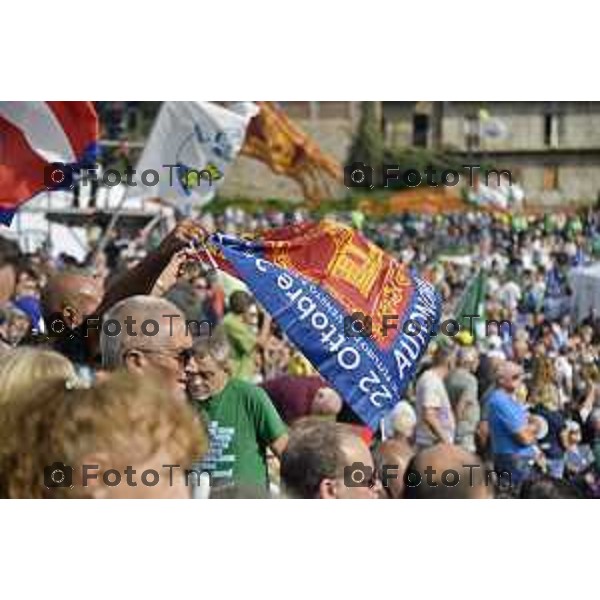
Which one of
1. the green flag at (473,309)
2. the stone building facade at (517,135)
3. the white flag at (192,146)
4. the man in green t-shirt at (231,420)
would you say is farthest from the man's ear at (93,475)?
the green flag at (473,309)

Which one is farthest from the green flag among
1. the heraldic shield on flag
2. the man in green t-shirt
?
the man in green t-shirt

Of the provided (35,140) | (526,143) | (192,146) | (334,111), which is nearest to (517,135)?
(526,143)

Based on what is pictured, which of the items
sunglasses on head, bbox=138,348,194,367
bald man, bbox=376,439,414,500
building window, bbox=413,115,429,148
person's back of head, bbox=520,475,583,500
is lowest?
person's back of head, bbox=520,475,583,500

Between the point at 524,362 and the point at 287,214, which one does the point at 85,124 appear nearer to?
the point at 524,362

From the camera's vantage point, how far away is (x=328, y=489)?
9.05 ft

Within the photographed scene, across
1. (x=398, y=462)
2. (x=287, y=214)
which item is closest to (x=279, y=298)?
(x=398, y=462)

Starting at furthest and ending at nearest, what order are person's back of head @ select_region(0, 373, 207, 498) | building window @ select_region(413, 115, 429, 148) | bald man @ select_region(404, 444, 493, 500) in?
building window @ select_region(413, 115, 429, 148) < bald man @ select_region(404, 444, 493, 500) < person's back of head @ select_region(0, 373, 207, 498)

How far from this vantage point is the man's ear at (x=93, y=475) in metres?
2.04

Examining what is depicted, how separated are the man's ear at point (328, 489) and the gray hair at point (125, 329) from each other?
66cm

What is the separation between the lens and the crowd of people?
6.84 feet

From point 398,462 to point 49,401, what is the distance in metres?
1.43

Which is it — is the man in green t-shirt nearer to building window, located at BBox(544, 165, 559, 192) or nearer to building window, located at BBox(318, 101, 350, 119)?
building window, located at BBox(544, 165, 559, 192)

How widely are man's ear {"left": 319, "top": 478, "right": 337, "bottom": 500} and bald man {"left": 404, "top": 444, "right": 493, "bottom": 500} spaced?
0.63ft

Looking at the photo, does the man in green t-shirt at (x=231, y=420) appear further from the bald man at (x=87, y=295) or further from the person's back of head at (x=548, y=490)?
the person's back of head at (x=548, y=490)
